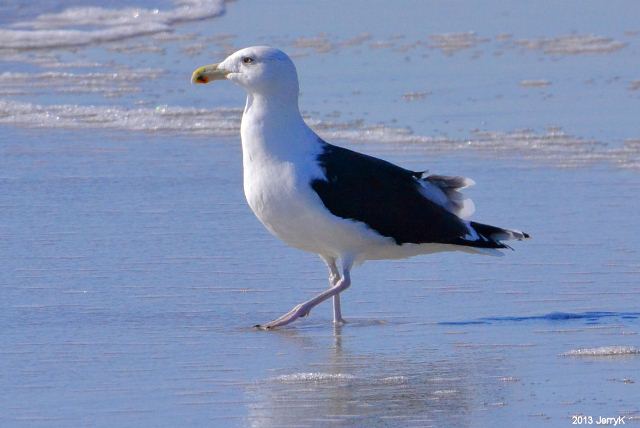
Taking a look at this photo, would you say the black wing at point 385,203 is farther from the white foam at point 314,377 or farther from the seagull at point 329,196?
the white foam at point 314,377

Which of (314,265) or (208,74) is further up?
(208,74)

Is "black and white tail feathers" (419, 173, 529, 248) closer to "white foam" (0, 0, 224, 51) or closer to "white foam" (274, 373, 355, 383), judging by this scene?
"white foam" (274, 373, 355, 383)

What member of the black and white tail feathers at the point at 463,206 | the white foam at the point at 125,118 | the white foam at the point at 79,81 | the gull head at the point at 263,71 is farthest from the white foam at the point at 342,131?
the gull head at the point at 263,71

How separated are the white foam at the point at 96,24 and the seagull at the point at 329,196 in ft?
30.9

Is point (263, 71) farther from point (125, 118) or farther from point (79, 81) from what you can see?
point (79, 81)

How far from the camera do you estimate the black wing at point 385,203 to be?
24.1 feet

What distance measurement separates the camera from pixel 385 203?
7.48 meters

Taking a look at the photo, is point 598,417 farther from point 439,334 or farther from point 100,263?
point 100,263

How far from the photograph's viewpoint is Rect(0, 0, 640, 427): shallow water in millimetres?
5969

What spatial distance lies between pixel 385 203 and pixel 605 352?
142 cm

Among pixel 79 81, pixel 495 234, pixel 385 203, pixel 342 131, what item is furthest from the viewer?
pixel 79 81

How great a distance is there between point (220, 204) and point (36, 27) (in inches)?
362

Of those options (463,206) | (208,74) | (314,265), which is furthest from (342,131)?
(463,206)

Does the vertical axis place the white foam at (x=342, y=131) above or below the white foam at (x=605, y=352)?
below
